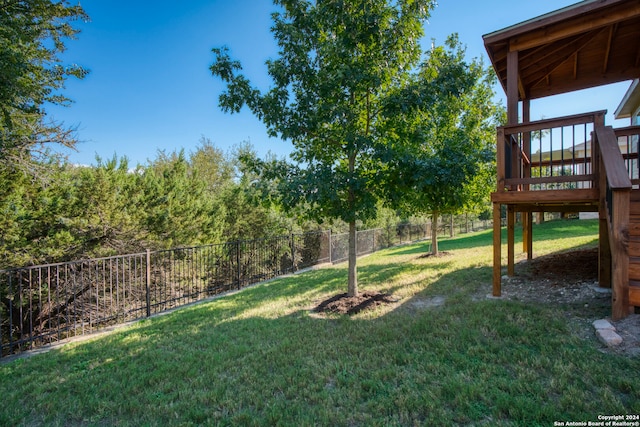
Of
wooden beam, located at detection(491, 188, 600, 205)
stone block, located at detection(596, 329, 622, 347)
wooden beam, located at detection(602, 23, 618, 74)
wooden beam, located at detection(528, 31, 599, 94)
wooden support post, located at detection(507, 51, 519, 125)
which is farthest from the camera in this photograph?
wooden beam, located at detection(528, 31, 599, 94)

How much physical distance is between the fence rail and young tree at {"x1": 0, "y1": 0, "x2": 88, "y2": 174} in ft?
8.97

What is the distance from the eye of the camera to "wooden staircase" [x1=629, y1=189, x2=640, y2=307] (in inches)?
120

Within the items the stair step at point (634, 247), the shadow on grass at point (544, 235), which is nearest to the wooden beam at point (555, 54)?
the stair step at point (634, 247)

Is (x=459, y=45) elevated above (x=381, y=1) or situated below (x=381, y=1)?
above

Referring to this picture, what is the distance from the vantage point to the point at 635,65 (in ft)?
21.4

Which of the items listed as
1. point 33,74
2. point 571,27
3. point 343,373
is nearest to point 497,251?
point 343,373

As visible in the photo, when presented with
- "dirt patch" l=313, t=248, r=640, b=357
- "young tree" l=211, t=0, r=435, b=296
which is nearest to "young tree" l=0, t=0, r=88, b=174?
"young tree" l=211, t=0, r=435, b=296

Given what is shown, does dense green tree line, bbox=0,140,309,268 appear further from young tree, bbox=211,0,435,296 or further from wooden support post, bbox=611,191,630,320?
wooden support post, bbox=611,191,630,320

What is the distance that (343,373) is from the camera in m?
2.83

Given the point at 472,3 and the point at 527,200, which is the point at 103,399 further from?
the point at 472,3

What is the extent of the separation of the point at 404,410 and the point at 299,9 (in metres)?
5.48

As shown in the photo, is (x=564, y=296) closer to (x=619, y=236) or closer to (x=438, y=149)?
(x=619, y=236)

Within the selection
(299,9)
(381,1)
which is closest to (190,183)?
(299,9)

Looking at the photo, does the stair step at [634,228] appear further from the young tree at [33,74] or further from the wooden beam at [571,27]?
the young tree at [33,74]
